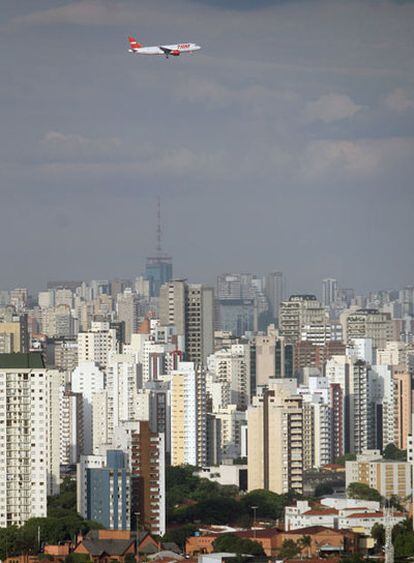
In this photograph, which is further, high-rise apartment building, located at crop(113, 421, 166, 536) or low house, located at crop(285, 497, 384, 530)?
high-rise apartment building, located at crop(113, 421, 166, 536)

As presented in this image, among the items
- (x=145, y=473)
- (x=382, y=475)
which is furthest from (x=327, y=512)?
(x=382, y=475)

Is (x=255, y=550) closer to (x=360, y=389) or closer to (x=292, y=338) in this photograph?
(x=360, y=389)

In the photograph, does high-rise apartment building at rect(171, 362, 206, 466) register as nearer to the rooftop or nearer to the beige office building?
the beige office building

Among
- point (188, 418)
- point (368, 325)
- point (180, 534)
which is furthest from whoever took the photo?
point (368, 325)

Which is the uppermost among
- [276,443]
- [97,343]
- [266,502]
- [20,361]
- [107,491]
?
[97,343]

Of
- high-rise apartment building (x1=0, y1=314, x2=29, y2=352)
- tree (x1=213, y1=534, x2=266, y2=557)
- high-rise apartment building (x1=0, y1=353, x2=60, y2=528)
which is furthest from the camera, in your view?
high-rise apartment building (x1=0, y1=314, x2=29, y2=352)

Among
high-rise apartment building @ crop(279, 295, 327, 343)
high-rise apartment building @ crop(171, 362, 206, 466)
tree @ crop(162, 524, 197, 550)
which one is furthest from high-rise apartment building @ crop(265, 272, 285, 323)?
tree @ crop(162, 524, 197, 550)

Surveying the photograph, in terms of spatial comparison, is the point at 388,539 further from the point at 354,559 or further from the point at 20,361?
the point at 20,361

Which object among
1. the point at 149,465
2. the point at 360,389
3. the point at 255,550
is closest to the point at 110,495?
the point at 149,465

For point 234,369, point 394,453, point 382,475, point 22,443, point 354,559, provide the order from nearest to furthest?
point 354,559
point 22,443
point 382,475
point 394,453
point 234,369
